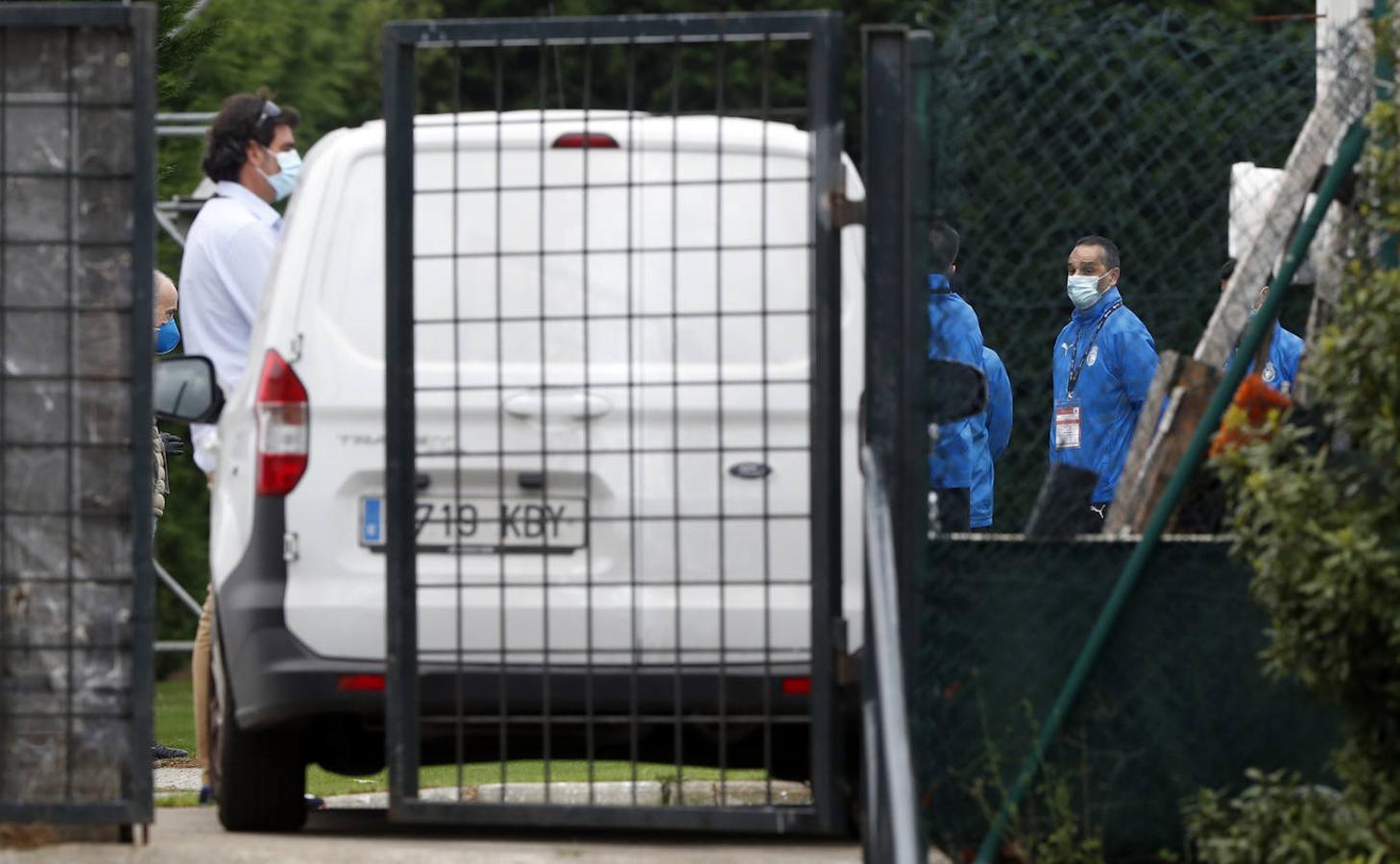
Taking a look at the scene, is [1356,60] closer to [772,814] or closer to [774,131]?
[774,131]

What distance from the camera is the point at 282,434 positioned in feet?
22.0

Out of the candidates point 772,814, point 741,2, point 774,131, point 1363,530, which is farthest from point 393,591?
point 741,2

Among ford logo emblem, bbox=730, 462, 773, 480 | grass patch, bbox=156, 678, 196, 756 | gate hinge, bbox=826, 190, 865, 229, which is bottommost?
grass patch, bbox=156, 678, 196, 756

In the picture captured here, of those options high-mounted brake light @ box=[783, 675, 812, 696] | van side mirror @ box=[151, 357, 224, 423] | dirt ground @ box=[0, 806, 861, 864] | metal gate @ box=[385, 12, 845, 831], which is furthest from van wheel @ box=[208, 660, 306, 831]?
high-mounted brake light @ box=[783, 675, 812, 696]

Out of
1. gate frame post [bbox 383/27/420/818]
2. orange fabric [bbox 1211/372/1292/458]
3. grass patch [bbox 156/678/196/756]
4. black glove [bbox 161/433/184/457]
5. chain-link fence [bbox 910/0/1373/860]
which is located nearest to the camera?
orange fabric [bbox 1211/372/1292/458]

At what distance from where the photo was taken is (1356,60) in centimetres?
600

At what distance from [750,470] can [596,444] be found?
390 millimetres

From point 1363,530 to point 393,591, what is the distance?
228 cm

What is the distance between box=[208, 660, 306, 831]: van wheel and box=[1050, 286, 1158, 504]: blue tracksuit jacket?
14.6 ft

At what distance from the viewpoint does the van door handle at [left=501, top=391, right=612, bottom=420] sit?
21.6 feet

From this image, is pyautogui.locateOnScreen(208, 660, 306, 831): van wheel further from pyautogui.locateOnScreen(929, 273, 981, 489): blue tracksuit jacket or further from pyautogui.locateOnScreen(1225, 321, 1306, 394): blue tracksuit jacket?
pyautogui.locateOnScreen(1225, 321, 1306, 394): blue tracksuit jacket

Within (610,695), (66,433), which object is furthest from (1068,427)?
(66,433)

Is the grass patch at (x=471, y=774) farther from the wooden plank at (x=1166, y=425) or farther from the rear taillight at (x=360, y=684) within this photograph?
the wooden plank at (x=1166, y=425)

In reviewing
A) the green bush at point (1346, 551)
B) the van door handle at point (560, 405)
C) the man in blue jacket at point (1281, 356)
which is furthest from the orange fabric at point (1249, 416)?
the man in blue jacket at point (1281, 356)
